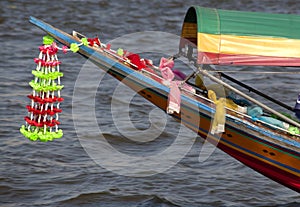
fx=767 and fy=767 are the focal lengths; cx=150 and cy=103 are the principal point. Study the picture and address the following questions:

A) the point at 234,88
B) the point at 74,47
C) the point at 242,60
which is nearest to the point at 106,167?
the point at 74,47

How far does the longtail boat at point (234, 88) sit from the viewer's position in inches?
290

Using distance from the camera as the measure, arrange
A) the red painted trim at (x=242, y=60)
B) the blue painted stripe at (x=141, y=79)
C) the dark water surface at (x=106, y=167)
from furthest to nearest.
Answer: the dark water surface at (x=106, y=167) → the blue painted stripe at (x=141, y=79) → the red painted trim at (x=242, y=60)

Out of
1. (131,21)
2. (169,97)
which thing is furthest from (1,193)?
(131,21)

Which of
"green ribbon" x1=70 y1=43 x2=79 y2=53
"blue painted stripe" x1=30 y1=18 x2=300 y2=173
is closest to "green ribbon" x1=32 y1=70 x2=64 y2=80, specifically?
"green ribbon" x1=70 y1=43 x2=79 y2=53

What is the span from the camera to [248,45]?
739 centimetres

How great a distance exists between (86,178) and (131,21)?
924 cm

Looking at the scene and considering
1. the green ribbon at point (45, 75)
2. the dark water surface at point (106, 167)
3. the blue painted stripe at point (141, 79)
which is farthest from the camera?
the dark water surface at point (106, 167)

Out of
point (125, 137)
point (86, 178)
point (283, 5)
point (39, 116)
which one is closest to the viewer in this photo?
point (39, 116)

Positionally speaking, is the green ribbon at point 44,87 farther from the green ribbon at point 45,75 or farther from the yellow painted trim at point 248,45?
the yellow painted trim at point 248,45

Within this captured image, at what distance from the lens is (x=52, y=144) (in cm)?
1023

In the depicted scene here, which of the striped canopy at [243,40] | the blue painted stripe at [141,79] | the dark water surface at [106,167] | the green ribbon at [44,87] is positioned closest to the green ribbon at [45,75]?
the green ribbon at [44,87]

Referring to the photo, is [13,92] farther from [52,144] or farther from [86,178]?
[86,178]

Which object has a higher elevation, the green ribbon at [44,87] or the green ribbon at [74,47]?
the green ribbon at [74,47]

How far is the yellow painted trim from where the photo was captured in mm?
7309
